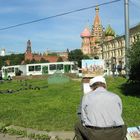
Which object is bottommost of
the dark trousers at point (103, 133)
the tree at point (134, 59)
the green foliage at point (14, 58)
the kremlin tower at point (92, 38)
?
the dark trousers at point (103, 133)

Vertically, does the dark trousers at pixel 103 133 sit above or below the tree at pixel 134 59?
below

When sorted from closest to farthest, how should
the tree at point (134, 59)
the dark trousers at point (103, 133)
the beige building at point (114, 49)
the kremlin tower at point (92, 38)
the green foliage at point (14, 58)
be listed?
the dark trousers at point (103, 133)
the tree at point (134, 59)
the beige building at point (114, 49)
the green foliage at point (14, 58)
the kremlin tower at point (92, 38)

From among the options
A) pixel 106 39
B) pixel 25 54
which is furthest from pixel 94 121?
pixel 25 54

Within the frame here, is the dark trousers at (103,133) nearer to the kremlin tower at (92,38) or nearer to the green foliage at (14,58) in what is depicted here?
the green foliage at (14,58)

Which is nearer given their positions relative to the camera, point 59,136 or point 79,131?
point 79,131

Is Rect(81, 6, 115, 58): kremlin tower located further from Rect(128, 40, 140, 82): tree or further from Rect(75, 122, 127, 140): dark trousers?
Rect(75, 122, 127, 140): dark trousers

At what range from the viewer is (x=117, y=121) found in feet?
23.6

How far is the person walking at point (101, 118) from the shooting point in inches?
281

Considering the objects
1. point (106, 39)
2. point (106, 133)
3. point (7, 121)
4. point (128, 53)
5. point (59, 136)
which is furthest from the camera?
point (106, 39)

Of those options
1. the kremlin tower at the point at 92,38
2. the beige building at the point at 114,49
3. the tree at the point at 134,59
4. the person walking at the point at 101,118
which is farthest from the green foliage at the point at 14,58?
the person walking at the point at 101,118

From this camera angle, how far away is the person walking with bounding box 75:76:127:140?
7.13 meters

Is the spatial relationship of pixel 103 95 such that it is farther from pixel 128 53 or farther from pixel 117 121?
pixel 128 53

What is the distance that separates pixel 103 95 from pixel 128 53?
1626cm

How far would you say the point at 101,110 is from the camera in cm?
720
